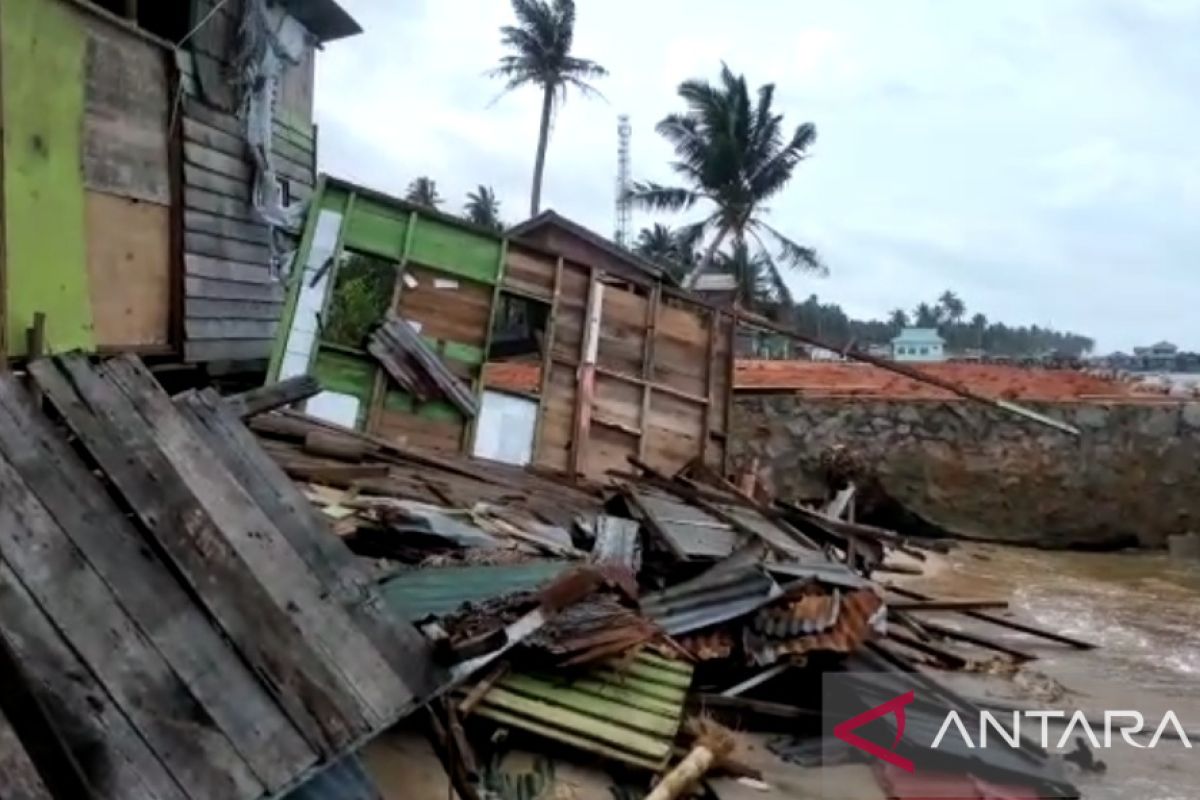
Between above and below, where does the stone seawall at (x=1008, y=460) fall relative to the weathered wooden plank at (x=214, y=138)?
below

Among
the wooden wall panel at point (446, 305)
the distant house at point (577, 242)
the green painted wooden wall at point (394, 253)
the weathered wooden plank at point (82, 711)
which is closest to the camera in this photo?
the weathered wooden plank at point (82, 711)

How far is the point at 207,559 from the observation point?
10.5ft

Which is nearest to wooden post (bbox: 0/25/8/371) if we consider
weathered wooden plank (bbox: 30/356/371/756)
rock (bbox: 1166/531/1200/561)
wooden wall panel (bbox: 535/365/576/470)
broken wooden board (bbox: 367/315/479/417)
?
weathered wooden plank (bbox: 30/356/371/756)

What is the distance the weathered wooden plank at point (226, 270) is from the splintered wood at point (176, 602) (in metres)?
5.43

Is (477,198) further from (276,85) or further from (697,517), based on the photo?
(697,517)

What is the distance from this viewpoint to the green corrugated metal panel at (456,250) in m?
10.8

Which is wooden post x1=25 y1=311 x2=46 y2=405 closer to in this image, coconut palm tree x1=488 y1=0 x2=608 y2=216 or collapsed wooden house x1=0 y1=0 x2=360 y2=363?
collapsed wooden house x1=0 y1=0 x2=360 y2=363

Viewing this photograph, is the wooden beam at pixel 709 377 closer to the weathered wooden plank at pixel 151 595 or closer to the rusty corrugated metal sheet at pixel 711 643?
the rusty corrugated metal sheet at pixel 711 643

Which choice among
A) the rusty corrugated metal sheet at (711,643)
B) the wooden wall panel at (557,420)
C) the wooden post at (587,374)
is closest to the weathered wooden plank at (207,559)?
the rusty corrugated metal sheet at (711,643)

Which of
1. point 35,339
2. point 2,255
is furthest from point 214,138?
point 2,255

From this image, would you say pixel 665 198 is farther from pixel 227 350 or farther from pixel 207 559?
pixel 207 559

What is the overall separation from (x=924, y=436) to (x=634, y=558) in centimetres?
1503

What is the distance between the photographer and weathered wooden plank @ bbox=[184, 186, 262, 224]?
889 centimetres

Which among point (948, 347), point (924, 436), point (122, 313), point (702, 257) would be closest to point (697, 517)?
point (122, 313)
